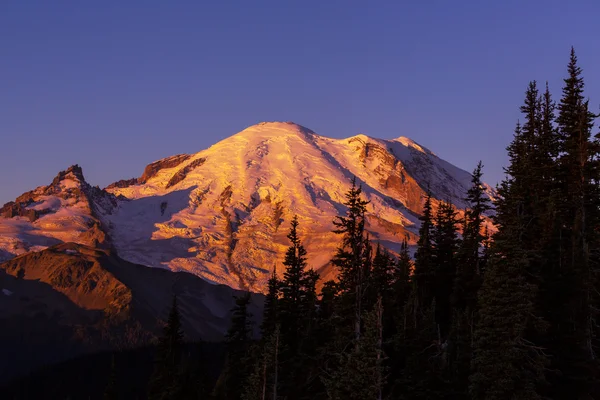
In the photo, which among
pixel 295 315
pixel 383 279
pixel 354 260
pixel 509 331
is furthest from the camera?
pixel 383 279

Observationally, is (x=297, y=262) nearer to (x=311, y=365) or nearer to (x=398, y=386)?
(x=311, y=365)

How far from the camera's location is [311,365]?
60750 mm

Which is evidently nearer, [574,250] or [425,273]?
[574,250]

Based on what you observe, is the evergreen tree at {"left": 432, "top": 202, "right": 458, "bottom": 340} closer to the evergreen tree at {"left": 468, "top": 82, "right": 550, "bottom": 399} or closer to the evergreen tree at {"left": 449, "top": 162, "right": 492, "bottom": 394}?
the evergreen tree at {"left": 449, "top": 162, "right": 492, "bottom": 394}

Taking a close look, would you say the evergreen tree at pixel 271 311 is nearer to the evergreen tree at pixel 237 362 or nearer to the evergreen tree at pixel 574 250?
the evergreen tree at pixel 237 362

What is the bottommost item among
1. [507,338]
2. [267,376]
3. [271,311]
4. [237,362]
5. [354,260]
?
[267,376]

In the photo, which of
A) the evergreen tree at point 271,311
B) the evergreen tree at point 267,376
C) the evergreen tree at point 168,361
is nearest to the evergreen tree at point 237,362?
the evergreen tree at point 271,311

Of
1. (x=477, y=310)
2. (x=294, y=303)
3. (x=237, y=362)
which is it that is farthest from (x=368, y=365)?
(x=237, y=362)

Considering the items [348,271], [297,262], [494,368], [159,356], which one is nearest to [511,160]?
[297,262]

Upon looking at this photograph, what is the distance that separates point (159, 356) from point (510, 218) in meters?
48.7

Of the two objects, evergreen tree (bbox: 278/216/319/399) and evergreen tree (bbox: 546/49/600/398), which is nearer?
evergreen tree (bbox: 546/49/600/398)

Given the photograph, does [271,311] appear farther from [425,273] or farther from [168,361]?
[168,361]

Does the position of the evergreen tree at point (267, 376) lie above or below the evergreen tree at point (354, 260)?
below

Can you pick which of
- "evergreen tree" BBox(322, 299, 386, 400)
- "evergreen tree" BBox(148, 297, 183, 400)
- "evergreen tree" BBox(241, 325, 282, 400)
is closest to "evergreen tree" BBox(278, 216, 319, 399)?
"evergreen tree" BBox(241, 325, 282, 400)
